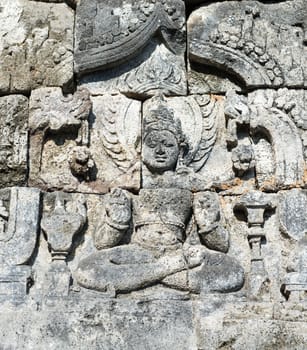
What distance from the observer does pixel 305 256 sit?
7.30 m

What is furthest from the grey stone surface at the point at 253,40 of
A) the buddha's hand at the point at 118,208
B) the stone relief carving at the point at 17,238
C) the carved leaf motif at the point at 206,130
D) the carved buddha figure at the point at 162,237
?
the stone relief carving at the point at 17,238

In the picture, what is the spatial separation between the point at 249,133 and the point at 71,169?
4.64ft

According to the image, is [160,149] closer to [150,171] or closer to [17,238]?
[150,171]

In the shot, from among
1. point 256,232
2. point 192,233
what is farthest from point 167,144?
point 256,232

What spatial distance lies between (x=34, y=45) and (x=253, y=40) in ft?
5.66

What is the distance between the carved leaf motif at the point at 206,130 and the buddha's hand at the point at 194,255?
0.70 m

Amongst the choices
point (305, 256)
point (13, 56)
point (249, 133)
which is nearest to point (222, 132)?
point (249, 133)

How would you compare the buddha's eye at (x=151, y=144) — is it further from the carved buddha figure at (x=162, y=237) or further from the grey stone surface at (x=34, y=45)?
the grey stone surface at (x=34, y=45)

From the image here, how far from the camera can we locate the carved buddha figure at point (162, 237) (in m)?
7.24

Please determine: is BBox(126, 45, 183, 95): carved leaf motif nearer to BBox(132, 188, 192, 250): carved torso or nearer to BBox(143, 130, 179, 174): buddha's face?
BBox(143, 130, 179, 174): buddha's face

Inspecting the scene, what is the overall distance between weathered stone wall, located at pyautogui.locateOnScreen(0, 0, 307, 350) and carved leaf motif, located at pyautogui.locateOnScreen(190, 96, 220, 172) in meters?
0.01

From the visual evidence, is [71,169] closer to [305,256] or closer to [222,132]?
[222,132]

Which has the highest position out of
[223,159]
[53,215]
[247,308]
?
[223,159]

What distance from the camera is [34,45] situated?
26.2 ft
